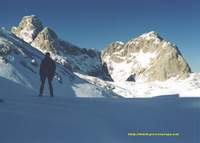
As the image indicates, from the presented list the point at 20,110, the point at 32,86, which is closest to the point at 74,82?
the point at 32,86

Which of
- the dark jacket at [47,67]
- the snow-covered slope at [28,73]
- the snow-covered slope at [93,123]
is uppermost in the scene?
the snow-covered slope at [28,73]

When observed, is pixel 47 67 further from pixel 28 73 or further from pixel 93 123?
pixel 28 73

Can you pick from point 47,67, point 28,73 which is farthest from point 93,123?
point 28,73

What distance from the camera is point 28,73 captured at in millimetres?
144625

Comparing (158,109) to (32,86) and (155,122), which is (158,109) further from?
(32,86)

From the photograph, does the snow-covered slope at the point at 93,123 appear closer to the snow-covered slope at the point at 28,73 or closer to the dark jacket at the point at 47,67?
the dark jacket at the point at 47,67

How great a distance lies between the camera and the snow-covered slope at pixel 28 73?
132m

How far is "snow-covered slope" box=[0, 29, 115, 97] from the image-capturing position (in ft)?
433

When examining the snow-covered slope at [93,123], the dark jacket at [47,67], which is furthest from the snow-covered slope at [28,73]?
the snow-covered slope at [93,123]

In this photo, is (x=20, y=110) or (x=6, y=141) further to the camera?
(x=20, y=110)

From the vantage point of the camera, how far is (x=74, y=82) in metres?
176

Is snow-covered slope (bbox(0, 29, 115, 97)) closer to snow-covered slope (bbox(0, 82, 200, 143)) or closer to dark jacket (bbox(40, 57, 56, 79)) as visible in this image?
dark jacket (bbox(40, 57, 56, 79))

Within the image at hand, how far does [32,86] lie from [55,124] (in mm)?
114701

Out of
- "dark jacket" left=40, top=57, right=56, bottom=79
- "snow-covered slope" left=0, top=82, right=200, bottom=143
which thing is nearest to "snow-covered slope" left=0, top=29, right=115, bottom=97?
"dark jacket" left=40, top=57, right=56, bottom=79
